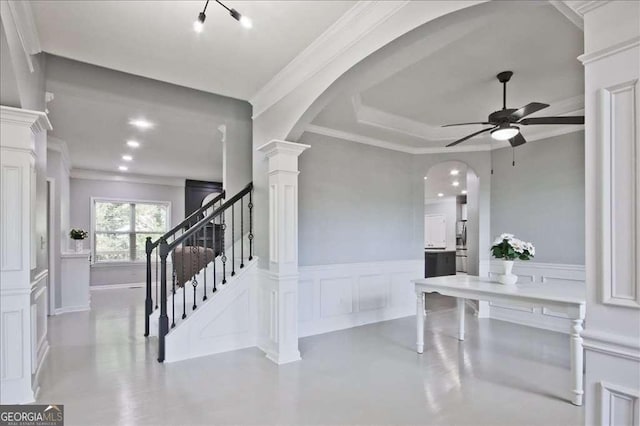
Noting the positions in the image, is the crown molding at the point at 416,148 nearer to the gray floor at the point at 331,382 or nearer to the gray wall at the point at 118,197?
the gray floor at the point at 331,382

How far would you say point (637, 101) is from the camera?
4.44ft

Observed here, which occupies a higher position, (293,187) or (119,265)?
(293,187)

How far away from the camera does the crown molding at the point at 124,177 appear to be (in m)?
8.84

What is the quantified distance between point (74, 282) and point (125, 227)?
3498mm

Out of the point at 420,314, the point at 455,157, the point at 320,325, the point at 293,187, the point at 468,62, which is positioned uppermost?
the point at 468,62

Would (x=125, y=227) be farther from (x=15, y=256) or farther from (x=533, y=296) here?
(x=533, y=296)

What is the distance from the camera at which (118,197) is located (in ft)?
30.8

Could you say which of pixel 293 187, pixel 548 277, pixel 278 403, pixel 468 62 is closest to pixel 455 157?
pixel 548 277

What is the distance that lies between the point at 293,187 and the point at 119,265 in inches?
297

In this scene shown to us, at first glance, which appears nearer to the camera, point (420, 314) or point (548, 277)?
point (420, 314)

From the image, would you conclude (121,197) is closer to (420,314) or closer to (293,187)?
(293,187)

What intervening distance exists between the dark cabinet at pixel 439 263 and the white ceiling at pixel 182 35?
754 cm

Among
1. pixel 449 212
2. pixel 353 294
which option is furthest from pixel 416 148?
pixel 449 212

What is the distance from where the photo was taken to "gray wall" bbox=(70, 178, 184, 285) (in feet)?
29.1
